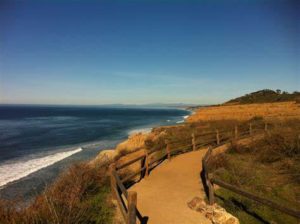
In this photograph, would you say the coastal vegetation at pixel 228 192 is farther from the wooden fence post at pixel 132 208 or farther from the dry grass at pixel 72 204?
the wooden fence post at pixel 132 208

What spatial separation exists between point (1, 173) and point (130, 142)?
1071 centimetres

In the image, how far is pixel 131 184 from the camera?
10.2 metres

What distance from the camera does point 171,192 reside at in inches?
352

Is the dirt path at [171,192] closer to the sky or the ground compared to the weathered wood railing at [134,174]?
closer to the ground

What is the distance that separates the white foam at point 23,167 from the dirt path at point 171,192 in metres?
10.6

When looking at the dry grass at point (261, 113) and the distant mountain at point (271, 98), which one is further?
the distant mountain at point (271, 98)

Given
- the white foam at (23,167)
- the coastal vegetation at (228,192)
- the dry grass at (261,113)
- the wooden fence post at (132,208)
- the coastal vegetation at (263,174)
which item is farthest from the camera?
the dry grass at (261,113)

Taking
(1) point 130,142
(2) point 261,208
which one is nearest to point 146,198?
(2) point 261,208

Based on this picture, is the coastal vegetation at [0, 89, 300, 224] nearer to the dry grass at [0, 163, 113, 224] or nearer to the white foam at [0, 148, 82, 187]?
the dry grass at [0, 163, 113, 224]

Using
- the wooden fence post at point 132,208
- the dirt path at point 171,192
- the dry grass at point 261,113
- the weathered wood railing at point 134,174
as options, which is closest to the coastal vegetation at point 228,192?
the weathered wood railing at point 134,174

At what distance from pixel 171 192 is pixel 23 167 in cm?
1595

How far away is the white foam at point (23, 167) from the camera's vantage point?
17587 millimetres

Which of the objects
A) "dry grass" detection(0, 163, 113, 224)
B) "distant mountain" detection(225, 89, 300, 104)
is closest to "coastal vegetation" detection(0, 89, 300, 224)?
"dry grass" detection(0, 163, 113, 224)

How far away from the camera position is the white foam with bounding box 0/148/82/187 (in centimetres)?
1759
